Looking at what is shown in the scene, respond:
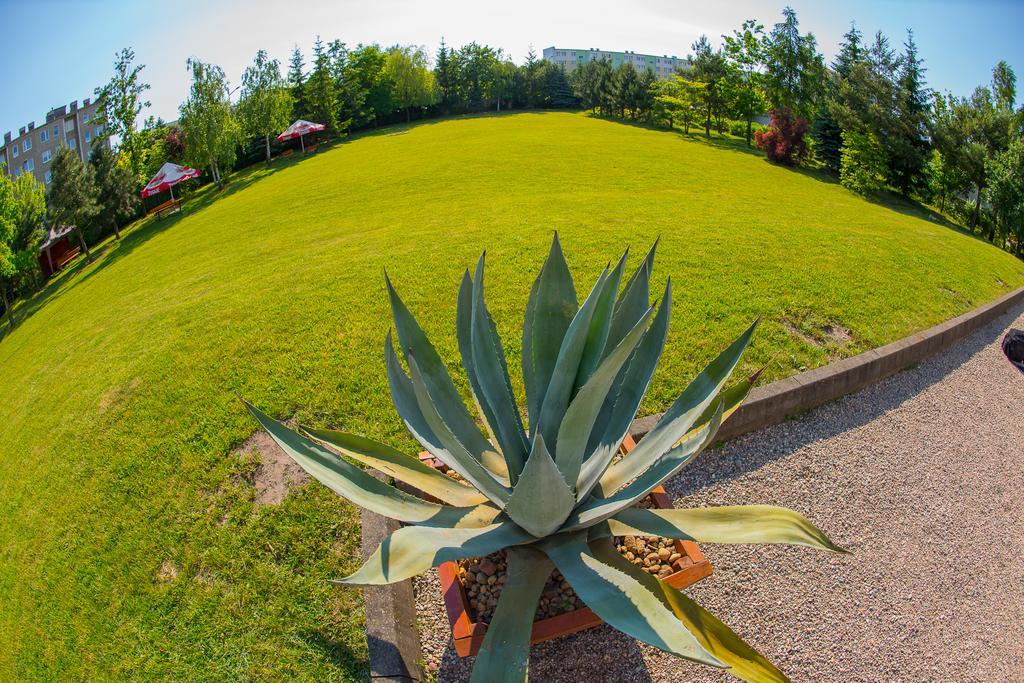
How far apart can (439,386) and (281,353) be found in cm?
358

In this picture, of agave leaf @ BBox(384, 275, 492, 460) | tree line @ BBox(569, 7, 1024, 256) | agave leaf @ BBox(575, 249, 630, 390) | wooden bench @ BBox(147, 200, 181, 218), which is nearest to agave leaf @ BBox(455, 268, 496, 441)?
agave leaf @ BBox(384, 275, 492, 460)

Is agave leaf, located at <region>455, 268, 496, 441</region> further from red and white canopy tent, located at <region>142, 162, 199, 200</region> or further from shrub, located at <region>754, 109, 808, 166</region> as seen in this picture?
shrub, located at <region>754, 109, 808, 166</region>

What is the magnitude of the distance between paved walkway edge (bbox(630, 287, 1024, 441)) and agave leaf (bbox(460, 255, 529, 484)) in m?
1.69

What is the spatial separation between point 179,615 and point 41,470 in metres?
3.36

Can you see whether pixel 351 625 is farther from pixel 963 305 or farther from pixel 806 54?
pixel 806 54

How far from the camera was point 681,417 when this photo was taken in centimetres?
270

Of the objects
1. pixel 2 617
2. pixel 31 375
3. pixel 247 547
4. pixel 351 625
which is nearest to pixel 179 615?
pixel 247 547

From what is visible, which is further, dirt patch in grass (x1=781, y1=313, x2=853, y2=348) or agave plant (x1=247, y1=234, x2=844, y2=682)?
dirt patch in grass (x1=781, y1=313, x2=853, y2=348)

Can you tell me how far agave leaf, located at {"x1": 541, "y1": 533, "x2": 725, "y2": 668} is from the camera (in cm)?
174

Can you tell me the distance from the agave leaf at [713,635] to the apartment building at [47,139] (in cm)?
4957

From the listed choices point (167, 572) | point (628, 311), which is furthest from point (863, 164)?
point (167, 572)

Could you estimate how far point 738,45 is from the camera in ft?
109

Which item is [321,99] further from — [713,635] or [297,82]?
[713,635]

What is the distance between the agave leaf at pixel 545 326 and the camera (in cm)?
288
